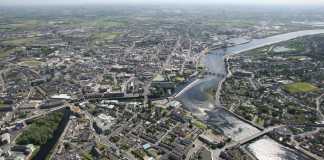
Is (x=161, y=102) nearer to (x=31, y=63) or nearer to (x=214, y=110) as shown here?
(x=214, y=110)

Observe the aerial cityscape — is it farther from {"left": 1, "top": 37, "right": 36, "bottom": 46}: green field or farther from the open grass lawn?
{"left": 1, "top": 37, "right": 36, "bottom": 46}: green field

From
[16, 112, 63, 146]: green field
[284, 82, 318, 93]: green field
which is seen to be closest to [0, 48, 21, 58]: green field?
[16, 112, 63, 146]: green field

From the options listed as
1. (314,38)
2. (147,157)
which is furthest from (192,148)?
(314,38)

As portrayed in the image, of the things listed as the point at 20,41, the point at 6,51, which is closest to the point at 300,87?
the point at 6,51

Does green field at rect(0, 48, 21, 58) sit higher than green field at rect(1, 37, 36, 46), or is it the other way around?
green field at rect(1, 37, 36, 46)

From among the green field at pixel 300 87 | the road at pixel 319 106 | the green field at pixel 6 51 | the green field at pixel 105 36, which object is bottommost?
the green field at pixel 6 51

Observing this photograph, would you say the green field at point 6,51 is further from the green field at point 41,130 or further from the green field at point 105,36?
the green field at point 41,130

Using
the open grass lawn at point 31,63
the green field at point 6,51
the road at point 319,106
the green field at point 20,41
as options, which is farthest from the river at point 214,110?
the green field at point 20,41
